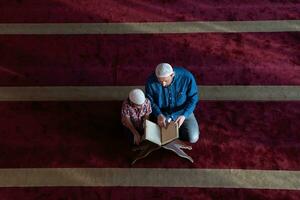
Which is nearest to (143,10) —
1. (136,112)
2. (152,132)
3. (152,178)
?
(136,112)

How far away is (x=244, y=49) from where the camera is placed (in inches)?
176

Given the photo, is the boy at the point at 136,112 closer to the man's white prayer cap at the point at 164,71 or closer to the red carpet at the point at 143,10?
the man's white prayer cap at the point at 164,71

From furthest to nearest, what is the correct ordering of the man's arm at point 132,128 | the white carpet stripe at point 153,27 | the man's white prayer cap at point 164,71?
the white carpet stripe at point 153,27 → the man's arm at point 132,128 → the man's white prayer cap at point 164,71

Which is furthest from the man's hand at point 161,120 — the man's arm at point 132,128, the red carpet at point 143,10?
the red carpet at point 143,10

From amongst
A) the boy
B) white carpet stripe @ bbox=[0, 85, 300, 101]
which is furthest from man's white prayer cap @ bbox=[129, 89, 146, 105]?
white carpet stripe @ bbox=[0, 85, 300, 101]

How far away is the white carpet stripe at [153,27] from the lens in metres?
4.64

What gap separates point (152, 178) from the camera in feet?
11.9

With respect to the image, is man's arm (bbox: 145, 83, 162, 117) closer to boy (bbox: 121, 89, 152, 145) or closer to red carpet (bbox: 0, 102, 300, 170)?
boy (bbox: 121, 89, 152, 145)

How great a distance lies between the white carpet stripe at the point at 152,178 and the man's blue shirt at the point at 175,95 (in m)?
0.48

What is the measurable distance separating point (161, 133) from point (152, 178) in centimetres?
39

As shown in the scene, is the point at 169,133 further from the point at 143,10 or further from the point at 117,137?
the point at 143,10

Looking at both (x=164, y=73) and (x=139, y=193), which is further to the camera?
(x=139, y=193)

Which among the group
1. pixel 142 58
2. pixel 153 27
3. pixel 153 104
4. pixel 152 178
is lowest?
pixel 152 178

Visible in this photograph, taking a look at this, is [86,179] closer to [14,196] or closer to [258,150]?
[14,196]
